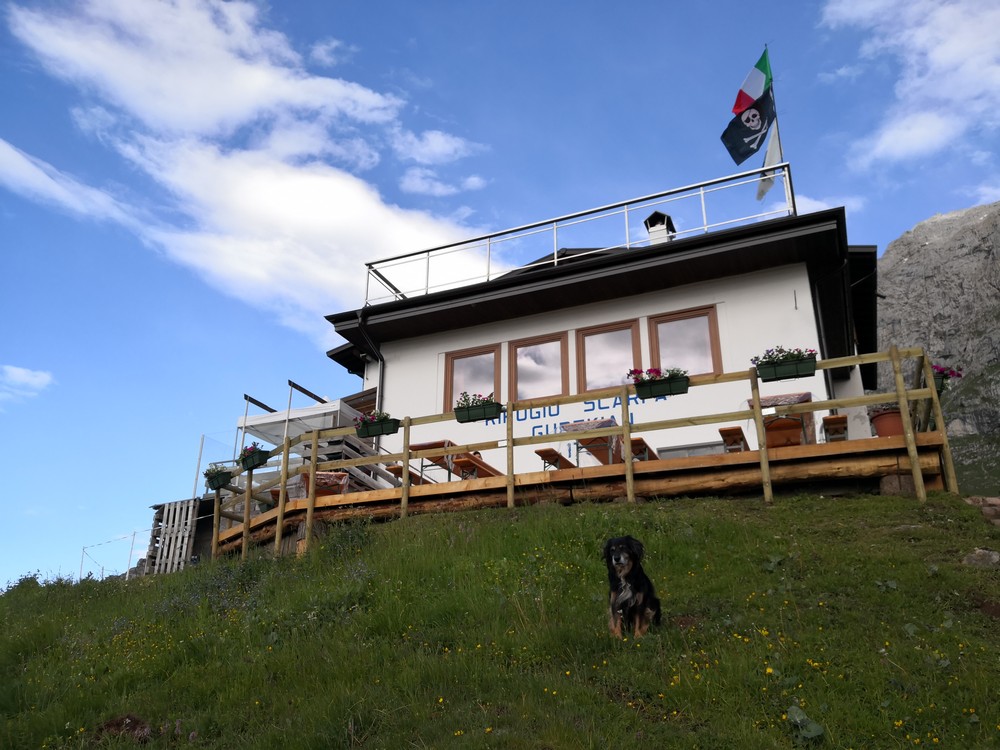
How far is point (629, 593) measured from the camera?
7277mm

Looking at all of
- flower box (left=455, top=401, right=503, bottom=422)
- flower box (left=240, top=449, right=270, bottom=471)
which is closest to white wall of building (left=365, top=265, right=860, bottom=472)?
flower box (left=455, top=401, right=503, bottom=422)

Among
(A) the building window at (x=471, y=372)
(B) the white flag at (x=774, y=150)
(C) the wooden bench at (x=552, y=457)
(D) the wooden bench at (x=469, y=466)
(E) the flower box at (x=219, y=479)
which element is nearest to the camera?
Answer: (C) the wooden bench at (x=552, y=457)

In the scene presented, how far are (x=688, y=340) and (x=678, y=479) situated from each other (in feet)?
15.1

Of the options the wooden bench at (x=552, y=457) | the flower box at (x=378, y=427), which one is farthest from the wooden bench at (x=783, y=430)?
the flower box at (x=378, y=427)

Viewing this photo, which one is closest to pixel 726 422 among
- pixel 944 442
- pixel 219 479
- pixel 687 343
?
pixel 944 442

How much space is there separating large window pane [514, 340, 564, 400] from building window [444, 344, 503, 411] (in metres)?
0.48

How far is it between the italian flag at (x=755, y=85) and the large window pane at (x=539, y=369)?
7057mm

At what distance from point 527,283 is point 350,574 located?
8.02m

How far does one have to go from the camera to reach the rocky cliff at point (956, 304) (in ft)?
270

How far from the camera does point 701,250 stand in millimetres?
15453

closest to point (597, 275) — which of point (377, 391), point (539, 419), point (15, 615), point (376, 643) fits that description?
point (539, 419)

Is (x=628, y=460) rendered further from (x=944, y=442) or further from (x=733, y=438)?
(x=944, y=442)

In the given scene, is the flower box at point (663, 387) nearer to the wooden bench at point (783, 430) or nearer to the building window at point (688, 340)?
the wooden bench at point (783, 430)

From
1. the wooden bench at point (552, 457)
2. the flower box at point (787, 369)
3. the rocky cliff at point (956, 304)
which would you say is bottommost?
the wooden bench at point (552, 457)
